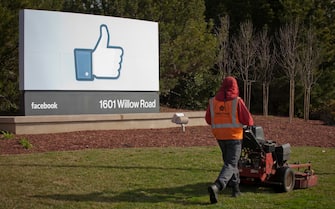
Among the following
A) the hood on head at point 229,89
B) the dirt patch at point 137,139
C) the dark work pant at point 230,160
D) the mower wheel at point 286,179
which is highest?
the hood on head at point 229,89

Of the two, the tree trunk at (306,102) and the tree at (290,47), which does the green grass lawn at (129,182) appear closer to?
the tree trunk at (306,102)

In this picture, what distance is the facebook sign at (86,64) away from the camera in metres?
16.9

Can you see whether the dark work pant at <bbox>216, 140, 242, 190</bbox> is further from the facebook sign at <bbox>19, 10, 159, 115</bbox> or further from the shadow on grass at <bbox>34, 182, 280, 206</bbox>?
the facebook sign at <bbox>19, 10, 159, 115</bbox>

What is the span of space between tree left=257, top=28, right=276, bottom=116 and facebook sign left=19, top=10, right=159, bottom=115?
10.2 meters

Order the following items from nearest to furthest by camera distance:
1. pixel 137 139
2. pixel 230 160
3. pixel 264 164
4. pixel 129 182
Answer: pixel 230 160 < pixel 264 164 < pixel 129 182 < pixel 137 139

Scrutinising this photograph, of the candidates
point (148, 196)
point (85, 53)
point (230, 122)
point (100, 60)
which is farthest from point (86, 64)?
point (230, 122)

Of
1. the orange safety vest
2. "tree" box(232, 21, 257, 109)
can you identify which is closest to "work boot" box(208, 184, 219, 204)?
the orange safety vest

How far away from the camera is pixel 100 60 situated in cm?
1848

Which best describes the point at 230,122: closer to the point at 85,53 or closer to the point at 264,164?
the point at 264,164

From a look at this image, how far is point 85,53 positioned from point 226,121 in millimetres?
10708

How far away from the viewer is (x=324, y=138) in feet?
60.9

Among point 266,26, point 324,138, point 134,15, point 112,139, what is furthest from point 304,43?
point 112,139

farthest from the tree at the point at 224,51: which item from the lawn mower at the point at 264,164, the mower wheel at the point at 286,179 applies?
the mower wheel at the point at 286,179

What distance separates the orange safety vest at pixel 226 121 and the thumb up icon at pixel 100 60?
10325 mm
